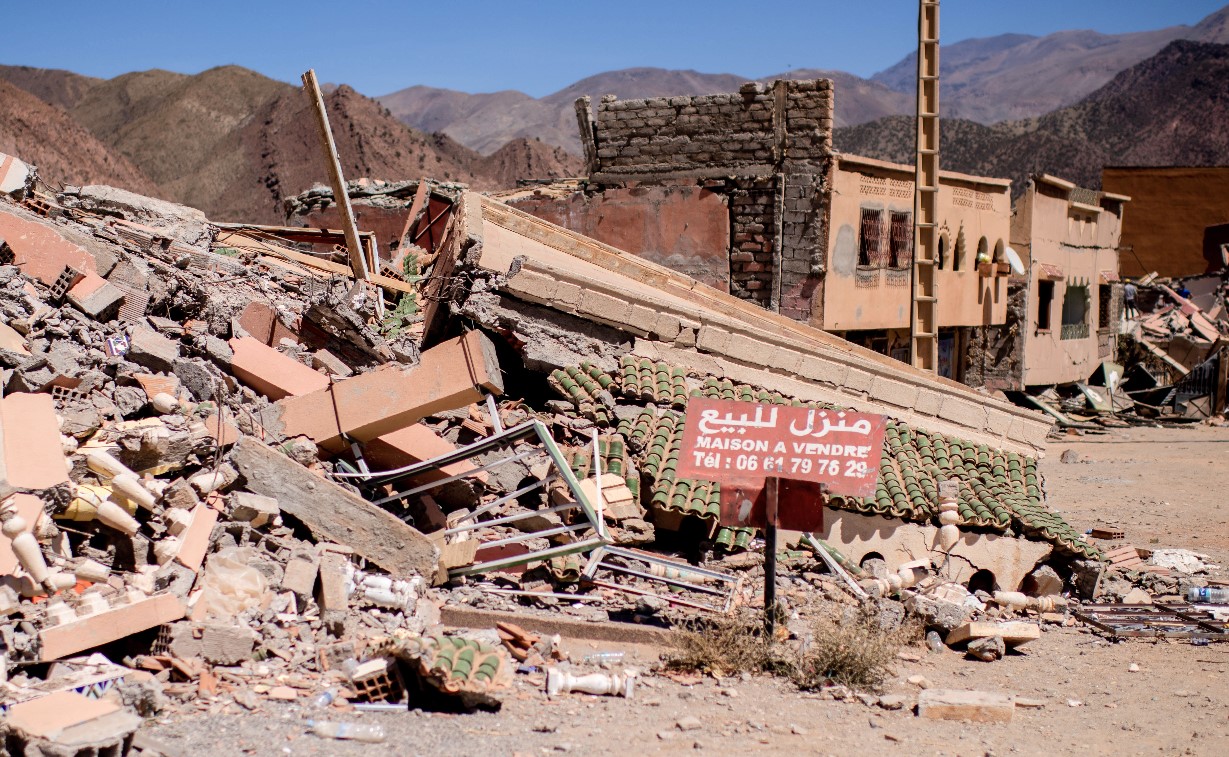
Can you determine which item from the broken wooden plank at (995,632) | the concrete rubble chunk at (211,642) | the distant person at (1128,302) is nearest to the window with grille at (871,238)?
the broken wooden plank at (995,632)

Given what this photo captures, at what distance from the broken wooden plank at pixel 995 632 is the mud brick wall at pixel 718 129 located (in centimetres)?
1000

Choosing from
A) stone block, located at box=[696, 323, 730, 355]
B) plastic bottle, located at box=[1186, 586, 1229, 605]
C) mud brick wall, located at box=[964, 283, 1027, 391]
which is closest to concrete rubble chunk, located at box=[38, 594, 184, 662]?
stone block, located at box=[696, 323, 730, 355]

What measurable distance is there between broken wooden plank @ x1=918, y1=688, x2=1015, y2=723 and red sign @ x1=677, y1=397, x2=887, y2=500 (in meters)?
1.33

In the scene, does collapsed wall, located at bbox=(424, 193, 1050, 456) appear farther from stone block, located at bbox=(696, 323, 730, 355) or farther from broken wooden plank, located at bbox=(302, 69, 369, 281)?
broken wooden plank, located at bbox=(302, 69, 369, 281)

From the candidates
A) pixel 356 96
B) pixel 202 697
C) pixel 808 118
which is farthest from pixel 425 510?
pixel 356 96

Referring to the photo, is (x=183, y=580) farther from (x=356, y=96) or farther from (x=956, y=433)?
(x=356, y=96)

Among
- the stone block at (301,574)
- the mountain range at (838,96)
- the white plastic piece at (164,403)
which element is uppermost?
the mountain range at (838,96)

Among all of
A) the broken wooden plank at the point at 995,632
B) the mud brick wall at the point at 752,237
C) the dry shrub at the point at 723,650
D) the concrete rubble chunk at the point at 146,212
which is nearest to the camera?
the dry shrub at the point at 723,650

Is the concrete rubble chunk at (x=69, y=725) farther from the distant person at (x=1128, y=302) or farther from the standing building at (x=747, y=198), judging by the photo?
the distant person at (x=1128, y=302)

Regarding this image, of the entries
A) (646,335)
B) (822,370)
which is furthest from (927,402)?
(646,335)

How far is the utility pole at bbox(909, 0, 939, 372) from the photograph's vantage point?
1673 cm

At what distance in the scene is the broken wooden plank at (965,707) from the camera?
6793mm

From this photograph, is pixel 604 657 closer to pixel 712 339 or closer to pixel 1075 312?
pixel 712 339

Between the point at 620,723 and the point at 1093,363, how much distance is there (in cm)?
2559
